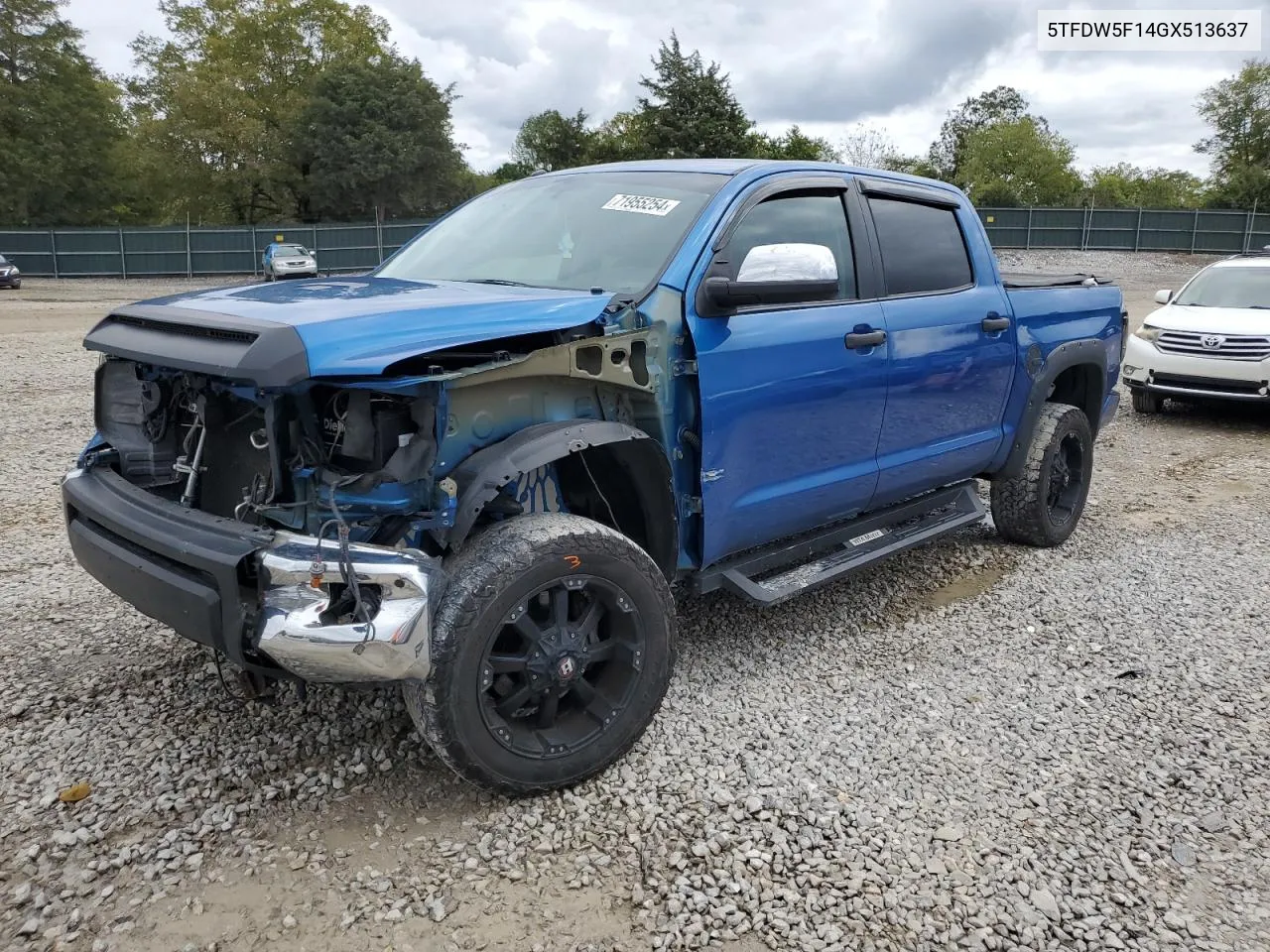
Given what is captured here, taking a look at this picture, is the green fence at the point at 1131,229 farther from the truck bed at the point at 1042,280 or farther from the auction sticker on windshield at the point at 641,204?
the auction sticker on windshield at the point at 641,204

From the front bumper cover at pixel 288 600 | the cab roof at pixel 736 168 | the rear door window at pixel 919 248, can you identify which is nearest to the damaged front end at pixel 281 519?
the front bumper cover at pixel 288 600

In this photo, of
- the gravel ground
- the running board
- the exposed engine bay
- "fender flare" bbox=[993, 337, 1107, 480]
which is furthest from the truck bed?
the exposed engine bay

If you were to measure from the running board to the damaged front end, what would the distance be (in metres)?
1.26

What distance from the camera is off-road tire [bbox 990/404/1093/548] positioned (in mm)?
5160

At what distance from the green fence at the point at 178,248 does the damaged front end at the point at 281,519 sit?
105 feet

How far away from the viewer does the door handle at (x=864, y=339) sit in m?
3.72

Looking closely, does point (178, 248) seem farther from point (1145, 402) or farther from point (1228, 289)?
point (1228, 289)

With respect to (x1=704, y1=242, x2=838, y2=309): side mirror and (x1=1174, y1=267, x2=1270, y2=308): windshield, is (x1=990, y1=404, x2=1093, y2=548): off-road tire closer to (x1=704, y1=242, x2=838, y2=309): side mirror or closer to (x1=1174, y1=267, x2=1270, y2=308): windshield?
→ (x1=704, y1=242, x2=838, y2=309): side mirror

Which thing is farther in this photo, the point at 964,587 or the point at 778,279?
the point at 964,587

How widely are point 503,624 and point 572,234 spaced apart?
166 centimetres

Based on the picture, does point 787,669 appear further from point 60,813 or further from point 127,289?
point 127,289

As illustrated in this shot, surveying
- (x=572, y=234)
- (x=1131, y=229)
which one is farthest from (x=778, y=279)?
(x=1131, y=229)

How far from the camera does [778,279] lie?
329 cm

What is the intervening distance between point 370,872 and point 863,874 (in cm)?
131
